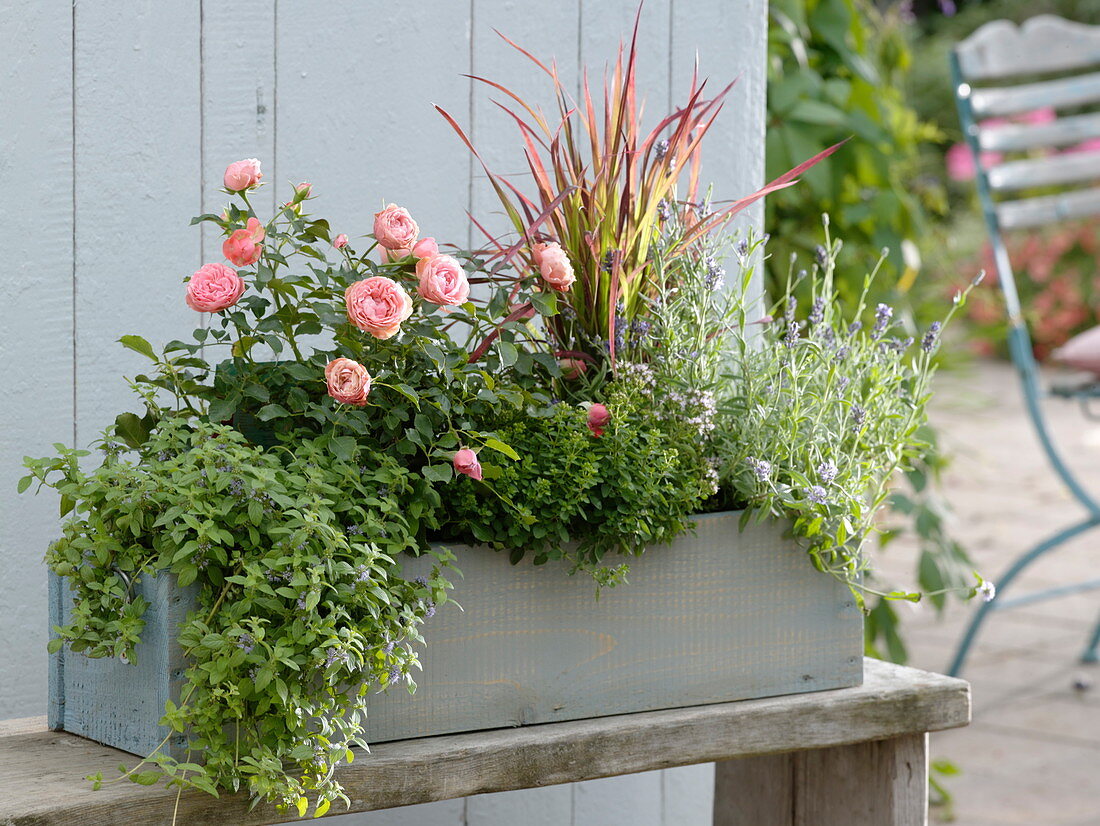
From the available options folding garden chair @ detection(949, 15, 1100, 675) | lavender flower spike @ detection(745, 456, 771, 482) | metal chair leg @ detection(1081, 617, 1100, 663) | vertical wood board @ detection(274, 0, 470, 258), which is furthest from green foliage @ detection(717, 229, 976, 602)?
metal chair leg @ detection(1081, 617, 1100, 663)

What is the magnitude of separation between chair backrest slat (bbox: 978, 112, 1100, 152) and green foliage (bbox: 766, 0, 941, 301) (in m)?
0.26

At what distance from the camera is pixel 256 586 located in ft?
3.22

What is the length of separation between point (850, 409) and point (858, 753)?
1.31 ft

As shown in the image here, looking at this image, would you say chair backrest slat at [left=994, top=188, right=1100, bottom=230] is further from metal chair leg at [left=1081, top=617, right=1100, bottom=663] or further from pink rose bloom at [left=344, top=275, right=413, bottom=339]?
pink rose bloom at [left=344, top=275, right=413, bottom=339]

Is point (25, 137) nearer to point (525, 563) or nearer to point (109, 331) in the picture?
point (109, 331)

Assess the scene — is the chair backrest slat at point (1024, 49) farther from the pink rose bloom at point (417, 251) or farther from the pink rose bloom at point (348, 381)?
the pink rose bloom at point (348, 381)

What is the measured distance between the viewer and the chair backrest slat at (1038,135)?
2.93 meters

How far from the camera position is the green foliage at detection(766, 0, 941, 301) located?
2.32m

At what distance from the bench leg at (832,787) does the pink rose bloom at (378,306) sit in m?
0.73

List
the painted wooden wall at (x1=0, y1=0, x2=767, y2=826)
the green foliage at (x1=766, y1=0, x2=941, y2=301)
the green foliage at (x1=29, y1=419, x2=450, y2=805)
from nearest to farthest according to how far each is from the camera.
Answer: the green foliage at (x1=29, y1=419, x2=450, y2=805) → the painted wooden wall at (x1=0, y1=0, x2=767, y2=826) → the green foliage at (x1=766, y1=0, x2=941, y2=301)

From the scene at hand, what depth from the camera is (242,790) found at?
1.06 metres

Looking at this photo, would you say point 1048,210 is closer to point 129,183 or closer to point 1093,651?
point 1093,651

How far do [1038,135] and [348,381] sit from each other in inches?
92.6

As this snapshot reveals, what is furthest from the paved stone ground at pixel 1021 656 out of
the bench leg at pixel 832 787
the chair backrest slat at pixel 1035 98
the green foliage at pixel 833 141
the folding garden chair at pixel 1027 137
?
the bench leg at pixel 832 787
